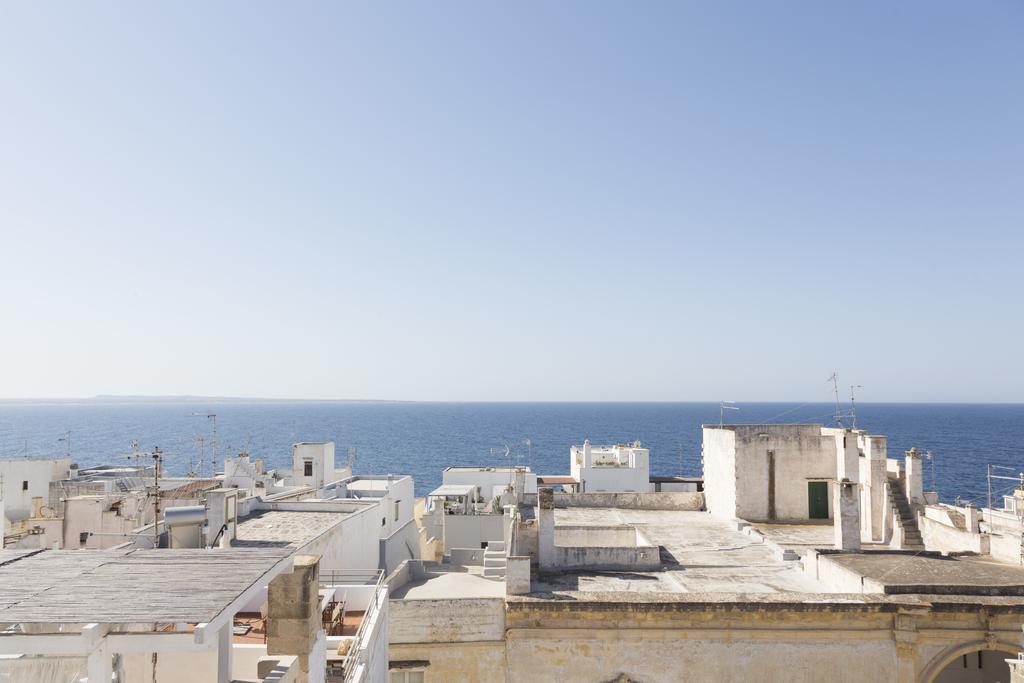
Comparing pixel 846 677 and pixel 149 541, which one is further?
pixel 149 541

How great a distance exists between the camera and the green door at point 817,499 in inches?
1157

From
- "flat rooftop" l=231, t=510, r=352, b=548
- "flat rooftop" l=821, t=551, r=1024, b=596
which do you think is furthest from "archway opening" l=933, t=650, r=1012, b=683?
"flat rooftop" l=231, t=510, r=352, b=548

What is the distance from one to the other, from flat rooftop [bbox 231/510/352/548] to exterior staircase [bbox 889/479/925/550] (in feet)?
68.4

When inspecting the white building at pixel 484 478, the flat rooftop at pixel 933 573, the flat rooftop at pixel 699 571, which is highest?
the flat rooftop at pixel 933 573

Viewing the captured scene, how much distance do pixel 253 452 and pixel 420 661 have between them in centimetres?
15062

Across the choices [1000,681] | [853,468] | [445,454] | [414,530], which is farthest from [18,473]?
[445,454]

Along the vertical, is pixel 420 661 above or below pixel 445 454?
above

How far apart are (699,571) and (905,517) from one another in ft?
32.9

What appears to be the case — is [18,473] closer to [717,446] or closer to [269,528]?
[269,528]

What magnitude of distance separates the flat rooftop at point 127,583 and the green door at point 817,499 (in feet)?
83.7

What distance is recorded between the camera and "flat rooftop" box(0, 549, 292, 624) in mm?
7824

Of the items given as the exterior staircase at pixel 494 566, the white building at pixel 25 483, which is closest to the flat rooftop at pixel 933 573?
the exterior staircase at pixel 494 566

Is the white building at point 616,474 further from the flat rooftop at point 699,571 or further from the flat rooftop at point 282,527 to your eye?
the flat rooftop at point 282,527

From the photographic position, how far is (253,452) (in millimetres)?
156000
